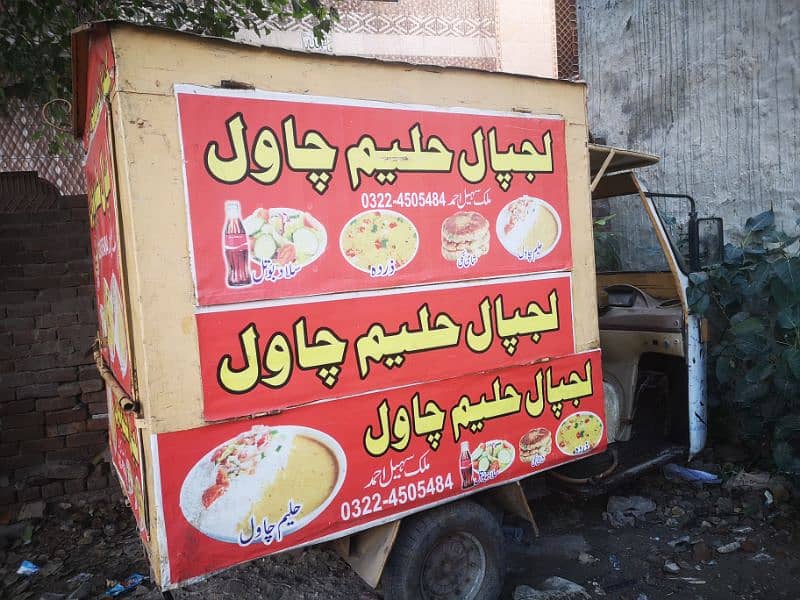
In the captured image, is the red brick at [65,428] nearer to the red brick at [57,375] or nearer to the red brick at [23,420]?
the red brick at [23,420]

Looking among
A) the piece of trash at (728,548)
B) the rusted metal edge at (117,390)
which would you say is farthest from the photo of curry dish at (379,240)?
the piece of trash at (728,548)

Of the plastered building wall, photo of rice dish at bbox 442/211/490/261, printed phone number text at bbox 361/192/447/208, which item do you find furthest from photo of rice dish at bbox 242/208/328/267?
the plastered building wall

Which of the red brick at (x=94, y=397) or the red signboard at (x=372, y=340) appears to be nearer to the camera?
the red signboard at (x=372, y=340)

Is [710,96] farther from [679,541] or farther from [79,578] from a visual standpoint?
[79,578]

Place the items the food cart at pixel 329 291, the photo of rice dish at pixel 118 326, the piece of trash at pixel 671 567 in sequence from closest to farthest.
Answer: the food cart at pixel 329 291
the photo of rice dish at pixel 118 326
the piece of trash at pixel 671 567

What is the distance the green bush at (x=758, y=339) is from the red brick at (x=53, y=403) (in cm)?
435

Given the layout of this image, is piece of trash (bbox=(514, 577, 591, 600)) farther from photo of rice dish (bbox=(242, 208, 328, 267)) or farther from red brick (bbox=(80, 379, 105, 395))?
red brick (bbox=(80, 379, 105, 395))

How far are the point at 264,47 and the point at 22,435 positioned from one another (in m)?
3.62

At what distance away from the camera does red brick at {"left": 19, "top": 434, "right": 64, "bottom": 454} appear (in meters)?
4.05

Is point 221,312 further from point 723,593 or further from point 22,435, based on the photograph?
point 22,435

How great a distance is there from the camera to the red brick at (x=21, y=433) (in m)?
4.00

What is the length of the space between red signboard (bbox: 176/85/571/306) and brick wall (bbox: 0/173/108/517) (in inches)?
113

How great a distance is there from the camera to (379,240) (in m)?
2.15

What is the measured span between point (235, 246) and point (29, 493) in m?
3.42
